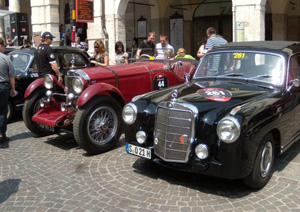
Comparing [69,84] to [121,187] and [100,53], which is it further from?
[121,187]

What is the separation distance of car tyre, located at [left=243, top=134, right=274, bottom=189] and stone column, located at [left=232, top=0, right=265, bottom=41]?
254 inches

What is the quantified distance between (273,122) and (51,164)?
10.3ft

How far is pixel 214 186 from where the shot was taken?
417cm

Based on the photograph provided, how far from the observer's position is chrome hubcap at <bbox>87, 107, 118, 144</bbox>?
5.38m

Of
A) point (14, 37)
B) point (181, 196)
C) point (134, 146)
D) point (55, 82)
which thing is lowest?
point (181, 196)

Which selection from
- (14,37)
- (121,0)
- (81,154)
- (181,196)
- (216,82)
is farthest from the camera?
(14,37)

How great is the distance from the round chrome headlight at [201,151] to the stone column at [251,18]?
7.05 metres

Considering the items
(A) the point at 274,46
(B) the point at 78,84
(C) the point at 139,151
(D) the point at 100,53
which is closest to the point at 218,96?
(C) the point at 139,151

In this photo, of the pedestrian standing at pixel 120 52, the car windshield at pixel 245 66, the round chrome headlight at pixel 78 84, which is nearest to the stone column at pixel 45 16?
the pedestrian standing at pixel 120 52

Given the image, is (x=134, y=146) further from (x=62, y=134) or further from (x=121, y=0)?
(x=121, y=0)

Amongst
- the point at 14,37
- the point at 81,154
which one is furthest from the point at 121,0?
the point at 81,154

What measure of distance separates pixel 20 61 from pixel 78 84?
137 inches

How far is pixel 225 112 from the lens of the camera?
12.4 feet

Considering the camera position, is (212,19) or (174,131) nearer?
(174,131)
